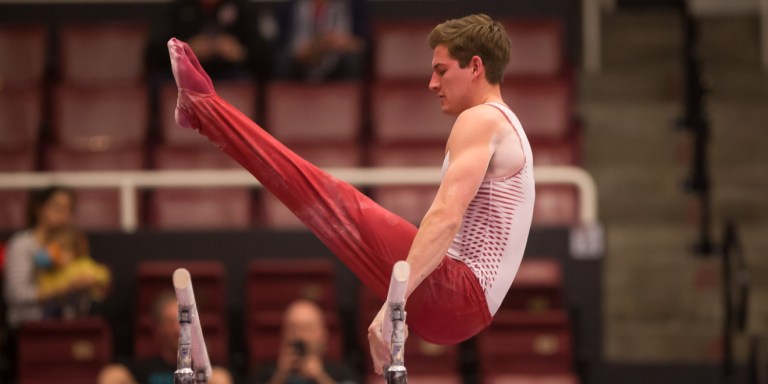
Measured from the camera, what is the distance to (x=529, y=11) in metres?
10.1

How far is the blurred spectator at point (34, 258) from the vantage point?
23.7 feet

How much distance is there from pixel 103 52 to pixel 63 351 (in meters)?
2.74

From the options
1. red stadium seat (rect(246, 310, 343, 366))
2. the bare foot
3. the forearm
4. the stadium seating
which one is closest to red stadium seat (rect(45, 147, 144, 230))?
the stadium seating

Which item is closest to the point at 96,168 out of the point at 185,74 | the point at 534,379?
the point at 534,379

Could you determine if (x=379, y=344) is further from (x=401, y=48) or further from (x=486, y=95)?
(x=401, y=48)

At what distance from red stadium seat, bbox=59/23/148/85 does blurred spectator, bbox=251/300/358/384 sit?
9.94 ft

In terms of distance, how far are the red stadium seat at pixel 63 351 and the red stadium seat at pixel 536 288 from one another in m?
2.13

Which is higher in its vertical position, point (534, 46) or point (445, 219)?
point (534, 46)

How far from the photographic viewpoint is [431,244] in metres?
4.10

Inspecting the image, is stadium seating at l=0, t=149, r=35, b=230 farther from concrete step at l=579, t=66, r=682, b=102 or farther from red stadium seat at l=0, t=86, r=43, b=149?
concrete step at l=579, t=66, r=682, b=102

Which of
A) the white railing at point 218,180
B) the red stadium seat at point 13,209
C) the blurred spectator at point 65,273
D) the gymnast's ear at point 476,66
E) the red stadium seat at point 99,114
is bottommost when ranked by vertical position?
the blurred spectator at point 65,273

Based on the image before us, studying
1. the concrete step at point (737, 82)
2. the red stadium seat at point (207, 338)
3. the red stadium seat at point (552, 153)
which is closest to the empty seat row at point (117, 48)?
the red stadium seat at point (552, 153)

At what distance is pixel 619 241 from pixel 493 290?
4427 millimetres

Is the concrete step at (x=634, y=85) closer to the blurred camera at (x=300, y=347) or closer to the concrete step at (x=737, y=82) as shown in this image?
the concrete step at (x=737, y=82)
